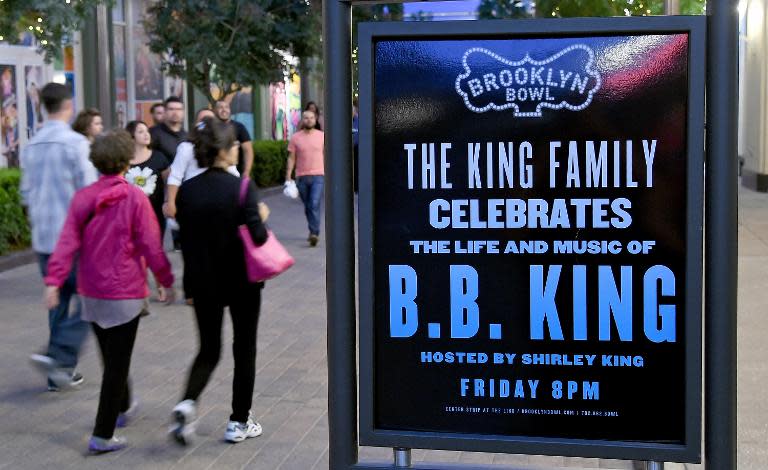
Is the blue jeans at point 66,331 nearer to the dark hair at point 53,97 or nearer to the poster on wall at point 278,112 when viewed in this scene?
the dark hair at point 53,97

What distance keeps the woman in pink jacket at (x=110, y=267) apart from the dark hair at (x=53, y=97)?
159 cm

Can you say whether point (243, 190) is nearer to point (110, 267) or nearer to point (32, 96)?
point (110, 267)

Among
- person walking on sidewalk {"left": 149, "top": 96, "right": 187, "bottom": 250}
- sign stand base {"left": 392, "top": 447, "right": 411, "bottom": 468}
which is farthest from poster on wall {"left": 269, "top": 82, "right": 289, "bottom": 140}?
sign stand base {"left": 392, "top": 447, "right": 411, "bottom": 468}

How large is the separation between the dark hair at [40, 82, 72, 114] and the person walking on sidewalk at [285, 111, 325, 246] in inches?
297

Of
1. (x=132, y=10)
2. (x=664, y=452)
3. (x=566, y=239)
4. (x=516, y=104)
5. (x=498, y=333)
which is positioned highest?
(x=132, y=10)

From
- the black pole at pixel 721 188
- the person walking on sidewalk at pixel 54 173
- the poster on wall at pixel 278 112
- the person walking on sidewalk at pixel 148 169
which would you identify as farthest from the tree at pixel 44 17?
the poster on wall at pixel 278 112

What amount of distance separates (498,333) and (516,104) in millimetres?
687

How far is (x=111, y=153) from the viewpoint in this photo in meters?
6.15

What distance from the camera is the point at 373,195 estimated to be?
386 cm

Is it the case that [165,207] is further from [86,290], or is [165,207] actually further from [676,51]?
[676,51]

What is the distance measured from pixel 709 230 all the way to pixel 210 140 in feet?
10.1

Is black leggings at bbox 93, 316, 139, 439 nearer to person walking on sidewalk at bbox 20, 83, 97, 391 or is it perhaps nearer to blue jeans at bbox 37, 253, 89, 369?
blue jeans at bbox 37, 253, 89, 369

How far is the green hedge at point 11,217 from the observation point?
43.8ft

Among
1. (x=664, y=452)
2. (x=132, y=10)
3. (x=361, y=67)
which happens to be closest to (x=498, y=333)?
(x=664, y=452)
